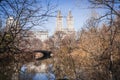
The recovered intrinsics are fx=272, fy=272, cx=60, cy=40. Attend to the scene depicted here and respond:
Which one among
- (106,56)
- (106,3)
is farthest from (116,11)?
(106,56)

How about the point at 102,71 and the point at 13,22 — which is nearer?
the point at 13,22

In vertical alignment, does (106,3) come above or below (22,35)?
above

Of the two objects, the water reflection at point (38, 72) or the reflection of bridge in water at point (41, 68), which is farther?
the reflection of bridge in water at point (41, 68)

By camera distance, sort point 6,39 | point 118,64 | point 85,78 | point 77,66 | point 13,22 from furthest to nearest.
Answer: point 77,66, point 85,78, point 118,64, point 13,22, point 6,39

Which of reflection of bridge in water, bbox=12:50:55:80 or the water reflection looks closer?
the water reflection

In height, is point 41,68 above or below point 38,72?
below

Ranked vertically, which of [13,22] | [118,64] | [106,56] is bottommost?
[118,64]

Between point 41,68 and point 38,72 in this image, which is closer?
point 38,72

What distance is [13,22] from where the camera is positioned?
944 centimetres

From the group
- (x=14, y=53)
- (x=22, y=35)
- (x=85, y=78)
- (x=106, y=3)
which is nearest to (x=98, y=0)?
(x=106, y=3)

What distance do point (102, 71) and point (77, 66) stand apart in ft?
29.4

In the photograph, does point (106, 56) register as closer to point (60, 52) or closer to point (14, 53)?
point (14, 53)

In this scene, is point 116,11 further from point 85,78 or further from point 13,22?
point 85,78

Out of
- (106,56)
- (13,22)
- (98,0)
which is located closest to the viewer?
(13,22)
